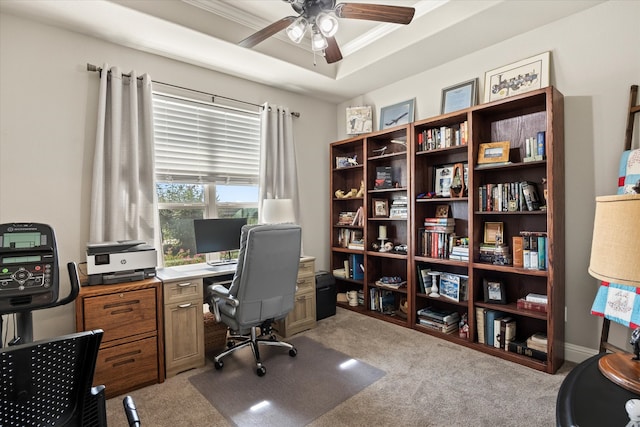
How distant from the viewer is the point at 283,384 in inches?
89.3

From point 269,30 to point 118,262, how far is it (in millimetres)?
1874

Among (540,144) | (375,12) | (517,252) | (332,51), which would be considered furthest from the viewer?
(517,252)

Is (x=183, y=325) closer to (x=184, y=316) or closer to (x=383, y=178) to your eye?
(x=184, y=316)

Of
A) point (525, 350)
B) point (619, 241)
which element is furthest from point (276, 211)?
point (619, 241)

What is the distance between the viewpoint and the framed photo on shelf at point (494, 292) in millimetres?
2741

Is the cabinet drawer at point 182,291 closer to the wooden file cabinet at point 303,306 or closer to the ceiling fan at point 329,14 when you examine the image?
the wooden file cabinet at point 303,306

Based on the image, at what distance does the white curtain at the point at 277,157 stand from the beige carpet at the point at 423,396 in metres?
1.74

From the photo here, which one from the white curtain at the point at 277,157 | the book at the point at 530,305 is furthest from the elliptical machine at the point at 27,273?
the book at the point at 530,305

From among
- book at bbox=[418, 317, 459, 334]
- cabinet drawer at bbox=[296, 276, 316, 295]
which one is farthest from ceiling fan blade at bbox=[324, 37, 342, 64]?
book at bbox=[418, 317, 459, 334]

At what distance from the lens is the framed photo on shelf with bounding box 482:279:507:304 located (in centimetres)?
274

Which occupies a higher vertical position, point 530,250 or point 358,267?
point 530,250

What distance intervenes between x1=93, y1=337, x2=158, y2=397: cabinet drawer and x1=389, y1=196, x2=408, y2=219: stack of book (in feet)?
8.14

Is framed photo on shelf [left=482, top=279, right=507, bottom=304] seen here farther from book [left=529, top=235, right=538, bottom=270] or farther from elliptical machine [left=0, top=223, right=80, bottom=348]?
elliptical machine [left=0, top=223, right=80, bottom=348]

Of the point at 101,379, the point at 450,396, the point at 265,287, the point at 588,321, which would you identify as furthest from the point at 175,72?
the point at 588,321
